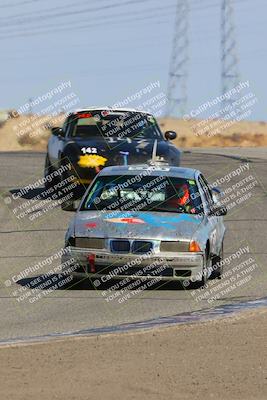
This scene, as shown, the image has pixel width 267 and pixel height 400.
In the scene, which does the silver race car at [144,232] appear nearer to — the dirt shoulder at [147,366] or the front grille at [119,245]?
the front grille at [119,245]

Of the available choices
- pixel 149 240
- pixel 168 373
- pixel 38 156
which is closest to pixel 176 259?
pixel 149 240

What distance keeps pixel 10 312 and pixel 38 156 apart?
2047cm

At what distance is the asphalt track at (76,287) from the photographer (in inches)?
427

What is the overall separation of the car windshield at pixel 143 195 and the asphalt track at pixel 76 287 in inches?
38.8

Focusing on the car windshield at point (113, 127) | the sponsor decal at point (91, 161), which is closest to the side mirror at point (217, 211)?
the sponsor decal at point (91, 161)

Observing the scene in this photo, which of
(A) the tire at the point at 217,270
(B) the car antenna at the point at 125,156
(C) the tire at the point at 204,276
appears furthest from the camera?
(B) the car antenna at the point at 125,156

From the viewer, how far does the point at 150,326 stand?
32.8ft

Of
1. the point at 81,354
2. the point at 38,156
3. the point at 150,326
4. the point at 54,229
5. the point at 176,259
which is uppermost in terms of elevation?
the point at 81,354

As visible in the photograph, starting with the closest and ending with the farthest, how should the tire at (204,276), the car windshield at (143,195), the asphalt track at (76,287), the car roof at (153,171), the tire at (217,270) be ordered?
the asphalt track at (76,287), the tire at (204,276), the car windshield at (143,195), the tire at (217,270), the car roof at (153,171)

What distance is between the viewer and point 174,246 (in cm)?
1284

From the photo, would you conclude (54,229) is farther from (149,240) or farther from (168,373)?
(168,373)

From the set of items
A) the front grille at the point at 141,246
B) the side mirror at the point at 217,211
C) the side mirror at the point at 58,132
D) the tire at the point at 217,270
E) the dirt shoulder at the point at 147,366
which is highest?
the dirt shoulder at the point at 147,366

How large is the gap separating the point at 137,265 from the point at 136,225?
49cm

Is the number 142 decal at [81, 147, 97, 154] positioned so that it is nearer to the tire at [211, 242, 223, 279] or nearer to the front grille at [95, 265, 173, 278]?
the tire at [211, 242, 223, 279]
